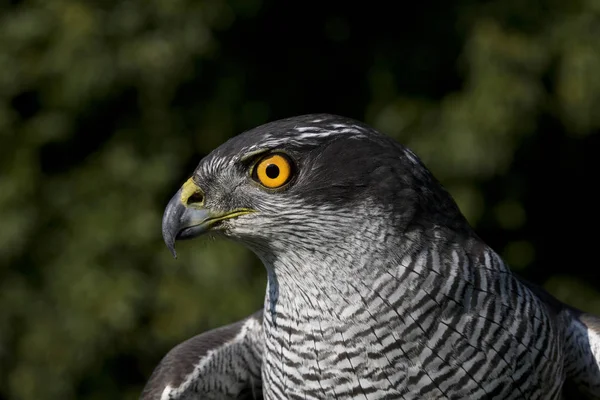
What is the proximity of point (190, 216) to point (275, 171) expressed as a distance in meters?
0.35

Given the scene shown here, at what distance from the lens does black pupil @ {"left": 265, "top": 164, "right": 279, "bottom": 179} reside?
273cm

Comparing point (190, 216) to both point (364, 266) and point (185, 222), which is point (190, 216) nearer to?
point (185, 222)

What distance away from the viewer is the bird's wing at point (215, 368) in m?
3.40

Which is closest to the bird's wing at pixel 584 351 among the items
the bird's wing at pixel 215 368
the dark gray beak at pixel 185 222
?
the bird's wing at pixel 215 368

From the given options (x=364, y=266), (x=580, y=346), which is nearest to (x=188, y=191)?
(x=364, y=266)

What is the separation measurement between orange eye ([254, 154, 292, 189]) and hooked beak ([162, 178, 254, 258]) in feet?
→ 0.44

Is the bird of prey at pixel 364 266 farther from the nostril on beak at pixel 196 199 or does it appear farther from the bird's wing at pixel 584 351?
the bird's wing at pixel 584 351

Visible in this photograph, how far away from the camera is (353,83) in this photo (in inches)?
289

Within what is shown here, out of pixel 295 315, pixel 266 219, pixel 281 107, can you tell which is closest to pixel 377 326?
pixel 295 315

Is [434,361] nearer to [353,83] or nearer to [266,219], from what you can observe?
[266,219]

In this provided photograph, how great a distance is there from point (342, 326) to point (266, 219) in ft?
1.46

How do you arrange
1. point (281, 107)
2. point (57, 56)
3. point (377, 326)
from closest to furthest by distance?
point (377, 326) < point (57, 56) < point (281, 107)

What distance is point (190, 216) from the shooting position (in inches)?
111

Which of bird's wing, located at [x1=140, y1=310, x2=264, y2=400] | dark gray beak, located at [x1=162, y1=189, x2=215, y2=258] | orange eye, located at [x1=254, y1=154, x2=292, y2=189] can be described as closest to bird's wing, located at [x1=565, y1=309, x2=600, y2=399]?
bird's wing, located at [x1=140, y1=310, x2=264, y2=400]
